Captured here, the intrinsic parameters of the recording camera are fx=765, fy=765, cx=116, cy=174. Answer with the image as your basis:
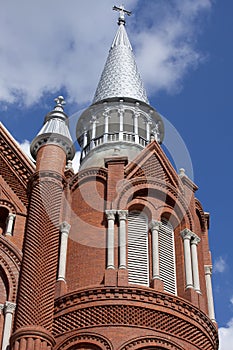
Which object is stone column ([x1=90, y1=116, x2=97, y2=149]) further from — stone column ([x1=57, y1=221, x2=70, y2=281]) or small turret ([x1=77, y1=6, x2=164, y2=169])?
stone column ([x1=57, y1=221, x2=70, y2=281])

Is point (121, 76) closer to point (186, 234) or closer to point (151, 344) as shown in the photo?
point (186, 234)

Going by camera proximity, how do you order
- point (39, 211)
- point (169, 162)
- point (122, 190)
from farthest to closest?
1. point (169, 162)
2. point (122, 190)
3. point (39, 211)

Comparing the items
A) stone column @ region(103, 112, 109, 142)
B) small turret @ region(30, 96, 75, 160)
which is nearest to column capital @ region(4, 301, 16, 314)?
small turret @ region(30, 96, 75, 160)

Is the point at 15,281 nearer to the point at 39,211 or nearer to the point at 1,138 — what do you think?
the point at 39,211

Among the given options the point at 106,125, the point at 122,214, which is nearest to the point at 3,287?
the point at 122,214

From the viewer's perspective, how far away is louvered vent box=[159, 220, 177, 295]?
69.1ft

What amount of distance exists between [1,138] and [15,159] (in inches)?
33.6

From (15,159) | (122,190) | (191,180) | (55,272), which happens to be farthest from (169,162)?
(55,272)

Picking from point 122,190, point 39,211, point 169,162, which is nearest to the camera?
point 39,211

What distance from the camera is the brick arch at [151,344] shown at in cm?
1834

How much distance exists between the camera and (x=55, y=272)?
19.3 meters

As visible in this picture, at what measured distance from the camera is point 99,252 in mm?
20719

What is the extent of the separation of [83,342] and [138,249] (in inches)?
146

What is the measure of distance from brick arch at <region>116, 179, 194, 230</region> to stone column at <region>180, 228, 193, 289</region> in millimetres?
383
